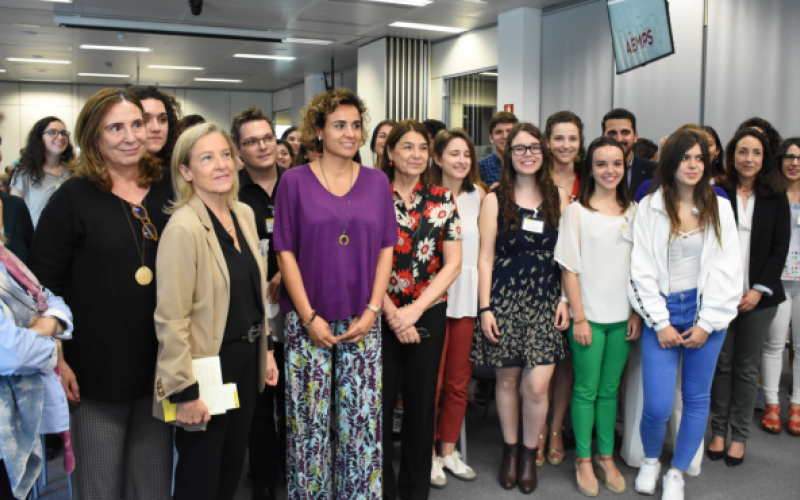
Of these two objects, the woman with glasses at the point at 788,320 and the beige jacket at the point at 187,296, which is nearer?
the beige jacket at the point at 187,296

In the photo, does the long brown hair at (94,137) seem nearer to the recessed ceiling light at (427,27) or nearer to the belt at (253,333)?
the belt at (253,333)

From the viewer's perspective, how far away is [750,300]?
3176 millimetres

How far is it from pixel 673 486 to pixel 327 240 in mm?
2025

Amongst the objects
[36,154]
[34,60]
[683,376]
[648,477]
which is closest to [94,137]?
[36,154]

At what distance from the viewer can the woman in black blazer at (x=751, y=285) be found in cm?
322

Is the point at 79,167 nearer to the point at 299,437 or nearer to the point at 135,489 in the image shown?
the point at 135,489

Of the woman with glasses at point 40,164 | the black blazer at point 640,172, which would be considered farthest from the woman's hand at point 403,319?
the woman with glasses at point 40,164

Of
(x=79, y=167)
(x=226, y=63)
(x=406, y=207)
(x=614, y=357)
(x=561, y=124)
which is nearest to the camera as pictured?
(x=79, y=167)

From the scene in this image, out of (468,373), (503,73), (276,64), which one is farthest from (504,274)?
(276,64)

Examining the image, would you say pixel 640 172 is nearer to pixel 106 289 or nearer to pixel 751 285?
pixel 751 285

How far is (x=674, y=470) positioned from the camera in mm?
Result: 2807

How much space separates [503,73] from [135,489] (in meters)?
7.52

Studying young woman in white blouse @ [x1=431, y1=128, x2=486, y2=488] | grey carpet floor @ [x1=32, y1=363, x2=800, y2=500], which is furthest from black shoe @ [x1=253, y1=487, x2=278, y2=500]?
young woman in white blouse @ [x1=431, y1=128, x2=486, y2=488]

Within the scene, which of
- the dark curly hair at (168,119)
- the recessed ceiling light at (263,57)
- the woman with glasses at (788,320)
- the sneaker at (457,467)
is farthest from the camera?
the recessed ceiling light at (263,57)
